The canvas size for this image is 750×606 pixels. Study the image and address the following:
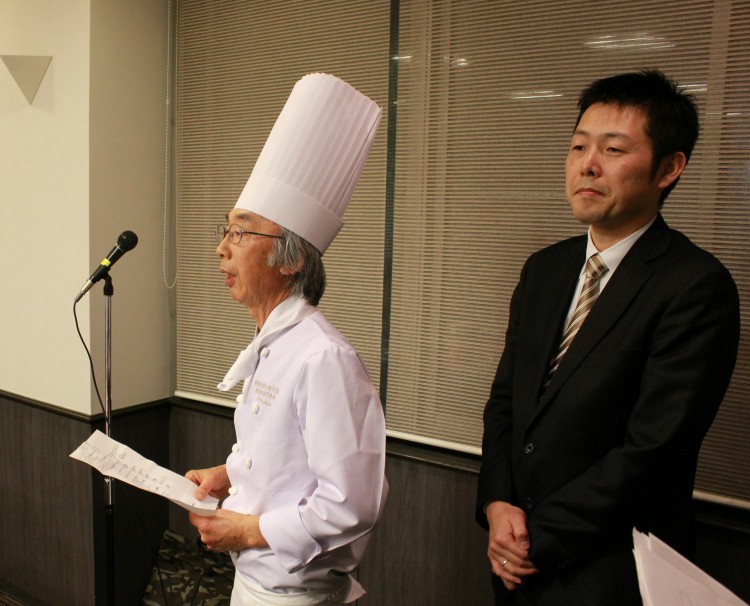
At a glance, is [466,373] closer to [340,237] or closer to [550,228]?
[550,228]

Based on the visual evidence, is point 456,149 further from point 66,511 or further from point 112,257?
point 66,511

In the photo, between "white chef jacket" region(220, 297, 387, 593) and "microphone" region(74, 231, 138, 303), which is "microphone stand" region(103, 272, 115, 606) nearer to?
"microphone" region(74, 231, 138, 303)

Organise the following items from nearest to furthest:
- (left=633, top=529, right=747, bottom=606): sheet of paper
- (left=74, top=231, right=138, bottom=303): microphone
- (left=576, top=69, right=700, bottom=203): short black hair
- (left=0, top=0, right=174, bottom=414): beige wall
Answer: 1. (left=633, top=529, right=747, bottom=606): sheet of paper
2. (left=576, top=69, right=700, bottom=203): short black hair
3. (left=74, top=231, right=138, bottom=303): microphone
4. (left=0, top=0, right=174, bottom=414): beige wall

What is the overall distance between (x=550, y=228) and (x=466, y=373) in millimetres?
550

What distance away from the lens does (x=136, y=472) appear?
4.52 feet

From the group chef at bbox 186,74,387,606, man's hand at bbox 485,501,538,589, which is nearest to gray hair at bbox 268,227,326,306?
chef at bbox 186,74,387,606

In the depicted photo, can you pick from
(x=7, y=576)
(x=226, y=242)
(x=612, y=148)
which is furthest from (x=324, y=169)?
(x=7, y=576)

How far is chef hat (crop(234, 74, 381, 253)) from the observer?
4.63ft

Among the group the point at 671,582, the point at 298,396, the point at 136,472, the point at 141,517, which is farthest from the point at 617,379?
the point at 141,517

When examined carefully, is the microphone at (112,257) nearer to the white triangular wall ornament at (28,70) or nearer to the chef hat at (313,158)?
the chef hat at (313,158)

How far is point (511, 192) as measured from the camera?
6.58ft

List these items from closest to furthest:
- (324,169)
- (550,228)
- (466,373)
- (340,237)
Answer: (324,169)
(550,228)
(466,373)
(340,237)

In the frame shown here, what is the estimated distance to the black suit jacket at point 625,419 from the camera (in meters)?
1.20

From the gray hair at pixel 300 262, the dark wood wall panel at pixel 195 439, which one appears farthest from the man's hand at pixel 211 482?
the dark wood wall panel at pixel 195 439
